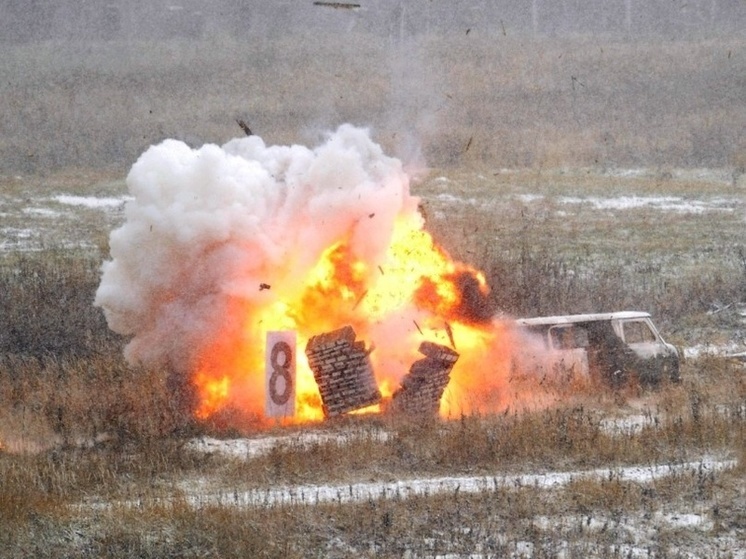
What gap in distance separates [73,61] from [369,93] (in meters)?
11.8

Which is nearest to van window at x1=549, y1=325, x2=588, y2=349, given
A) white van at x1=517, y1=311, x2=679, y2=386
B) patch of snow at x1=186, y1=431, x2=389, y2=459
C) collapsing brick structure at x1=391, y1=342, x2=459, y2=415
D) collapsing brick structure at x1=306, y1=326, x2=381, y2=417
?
white van at x1=517, y1=311, x2=679, y2=386

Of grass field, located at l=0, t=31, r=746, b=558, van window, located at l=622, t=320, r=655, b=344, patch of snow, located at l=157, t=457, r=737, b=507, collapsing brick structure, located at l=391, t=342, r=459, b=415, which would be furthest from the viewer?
van window, located at l=622, t=320, r=655, b=344

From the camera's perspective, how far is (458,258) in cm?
2536

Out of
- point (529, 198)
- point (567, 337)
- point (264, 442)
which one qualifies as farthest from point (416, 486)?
point (529, 198)

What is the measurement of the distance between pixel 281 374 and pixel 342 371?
3.12 feet

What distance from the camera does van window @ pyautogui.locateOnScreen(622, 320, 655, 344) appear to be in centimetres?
1992

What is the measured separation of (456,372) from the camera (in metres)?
19.0

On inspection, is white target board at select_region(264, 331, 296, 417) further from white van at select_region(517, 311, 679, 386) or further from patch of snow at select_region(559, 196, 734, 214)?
patch of snow at select_region(559, 196, 734, 214)

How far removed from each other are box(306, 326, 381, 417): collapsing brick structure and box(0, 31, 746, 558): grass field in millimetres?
522

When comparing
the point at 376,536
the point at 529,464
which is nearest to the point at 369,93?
the point at 529,464

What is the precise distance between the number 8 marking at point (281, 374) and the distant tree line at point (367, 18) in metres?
31.3

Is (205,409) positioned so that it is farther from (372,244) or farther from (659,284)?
(659,284)

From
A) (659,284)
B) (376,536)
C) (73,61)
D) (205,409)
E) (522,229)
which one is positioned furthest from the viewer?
(73,61)

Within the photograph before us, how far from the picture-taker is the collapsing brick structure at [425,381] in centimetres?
1777
